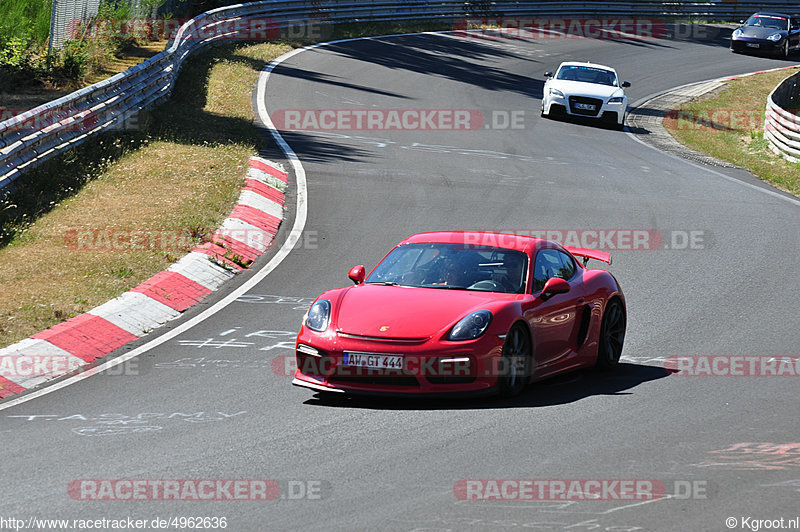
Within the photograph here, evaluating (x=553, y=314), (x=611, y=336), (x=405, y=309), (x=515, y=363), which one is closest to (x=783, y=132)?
(x=611, y=336)

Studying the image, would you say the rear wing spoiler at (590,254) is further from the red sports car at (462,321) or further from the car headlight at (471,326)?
the car headlight at (471,326)

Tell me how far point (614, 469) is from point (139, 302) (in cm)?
660

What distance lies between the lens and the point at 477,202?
17.8 metres

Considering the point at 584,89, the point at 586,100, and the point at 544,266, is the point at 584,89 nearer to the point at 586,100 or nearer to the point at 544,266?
the point at 586,100

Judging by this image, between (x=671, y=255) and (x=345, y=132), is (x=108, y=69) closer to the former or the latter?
(x=345, y=132)

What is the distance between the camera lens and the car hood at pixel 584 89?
2749 cm

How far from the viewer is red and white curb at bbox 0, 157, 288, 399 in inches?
395

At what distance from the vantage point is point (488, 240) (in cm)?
1007

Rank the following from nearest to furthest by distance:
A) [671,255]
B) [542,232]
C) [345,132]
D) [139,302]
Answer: [139,302] → [671,255] → [542,232] → [345,132]

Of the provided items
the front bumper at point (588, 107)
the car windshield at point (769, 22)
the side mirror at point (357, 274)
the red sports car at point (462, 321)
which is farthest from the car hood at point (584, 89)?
the car windshield at point (769, 22)

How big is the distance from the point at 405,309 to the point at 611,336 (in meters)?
2.40

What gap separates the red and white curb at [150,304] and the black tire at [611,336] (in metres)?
4.46

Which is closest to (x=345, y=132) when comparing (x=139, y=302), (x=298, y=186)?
(x=298, y=186)

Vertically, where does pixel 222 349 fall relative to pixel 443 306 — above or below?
below
